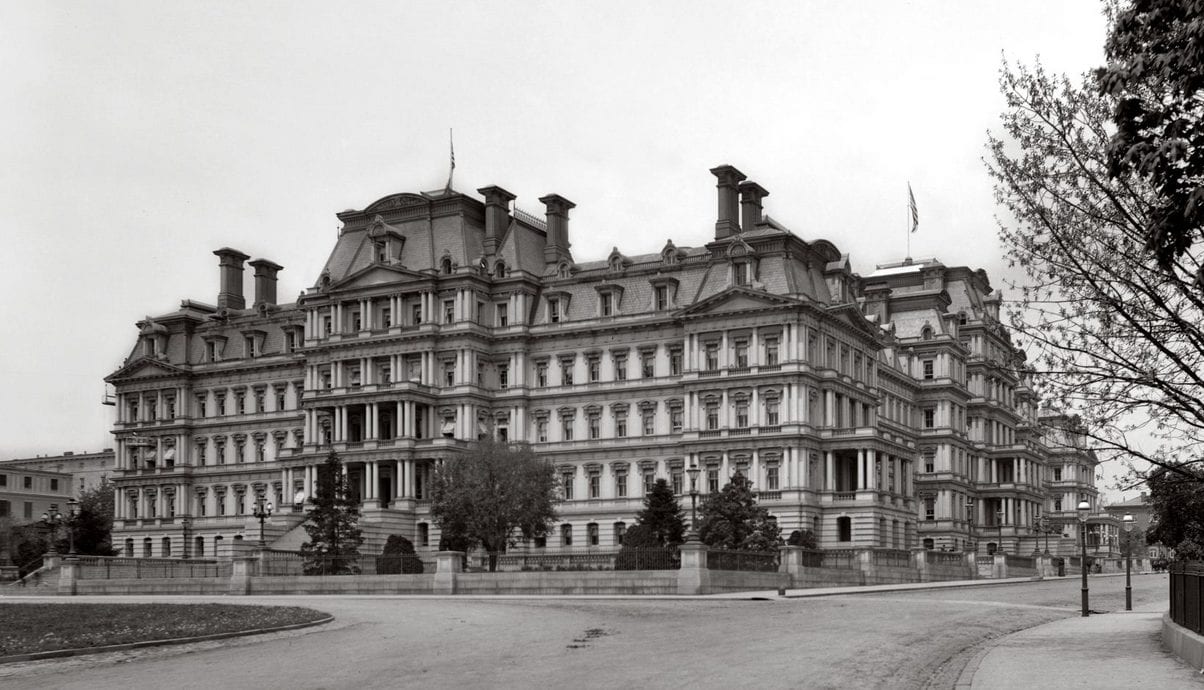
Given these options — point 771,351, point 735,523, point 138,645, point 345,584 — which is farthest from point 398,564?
point 771,351

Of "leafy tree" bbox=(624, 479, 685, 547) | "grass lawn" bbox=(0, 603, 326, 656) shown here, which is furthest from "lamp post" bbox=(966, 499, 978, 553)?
"grass lawn" bbox=(0, 603, 326, 656)

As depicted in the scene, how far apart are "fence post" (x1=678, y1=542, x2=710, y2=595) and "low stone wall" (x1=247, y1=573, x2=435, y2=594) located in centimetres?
926

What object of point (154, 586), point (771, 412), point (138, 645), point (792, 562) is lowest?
point (154, 586)

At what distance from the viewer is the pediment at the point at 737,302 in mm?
78000

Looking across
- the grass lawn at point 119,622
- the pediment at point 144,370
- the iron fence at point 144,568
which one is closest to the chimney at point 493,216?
the pediment at point 144,370

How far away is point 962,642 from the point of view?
2605cm

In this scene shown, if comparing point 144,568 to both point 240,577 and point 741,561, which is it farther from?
point 741,561

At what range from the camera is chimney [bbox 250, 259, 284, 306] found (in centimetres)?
10519

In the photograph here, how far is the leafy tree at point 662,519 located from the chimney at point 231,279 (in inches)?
2008

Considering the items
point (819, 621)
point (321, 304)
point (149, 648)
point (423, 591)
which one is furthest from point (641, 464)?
point (149, 648)

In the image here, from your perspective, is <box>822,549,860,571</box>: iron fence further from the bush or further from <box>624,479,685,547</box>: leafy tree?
the bush

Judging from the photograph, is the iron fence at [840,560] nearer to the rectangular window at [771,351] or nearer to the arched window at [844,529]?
the arched window at [844,529]

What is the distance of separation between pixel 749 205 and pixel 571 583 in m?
42.4

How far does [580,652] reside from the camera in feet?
73.7
